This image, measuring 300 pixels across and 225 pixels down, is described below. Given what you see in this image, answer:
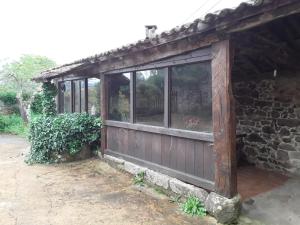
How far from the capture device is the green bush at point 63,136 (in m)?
8.52

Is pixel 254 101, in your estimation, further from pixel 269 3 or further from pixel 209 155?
pixel 269 3

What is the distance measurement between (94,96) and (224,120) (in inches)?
226

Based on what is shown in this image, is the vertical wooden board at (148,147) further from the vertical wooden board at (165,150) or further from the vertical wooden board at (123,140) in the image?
the vertical wooden board at (123,140)

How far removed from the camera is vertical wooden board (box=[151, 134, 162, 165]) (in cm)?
622

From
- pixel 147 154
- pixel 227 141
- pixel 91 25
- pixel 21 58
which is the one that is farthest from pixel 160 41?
pixel 91 25

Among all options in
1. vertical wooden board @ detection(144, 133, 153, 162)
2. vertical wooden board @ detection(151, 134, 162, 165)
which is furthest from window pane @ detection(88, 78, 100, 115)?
vertical wooden board @ detection(151, 134, 162, 165)

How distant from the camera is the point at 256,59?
6480 mm

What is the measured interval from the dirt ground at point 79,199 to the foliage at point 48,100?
2221mm

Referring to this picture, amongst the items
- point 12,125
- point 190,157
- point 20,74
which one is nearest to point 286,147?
point 190,157

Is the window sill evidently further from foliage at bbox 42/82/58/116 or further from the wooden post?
foliage at bbox 42/82/58/116

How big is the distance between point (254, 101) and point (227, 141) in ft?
11.2

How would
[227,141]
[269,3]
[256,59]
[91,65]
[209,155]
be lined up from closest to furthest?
[269,3] → [227,141] → [209,155] → [256,59] → [91,65]

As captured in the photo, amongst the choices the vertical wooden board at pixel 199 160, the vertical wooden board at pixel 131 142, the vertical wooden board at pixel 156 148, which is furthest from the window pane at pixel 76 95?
the vertical wooden board at pixel 199 160

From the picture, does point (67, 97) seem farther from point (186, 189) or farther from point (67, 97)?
point (186, 189)
